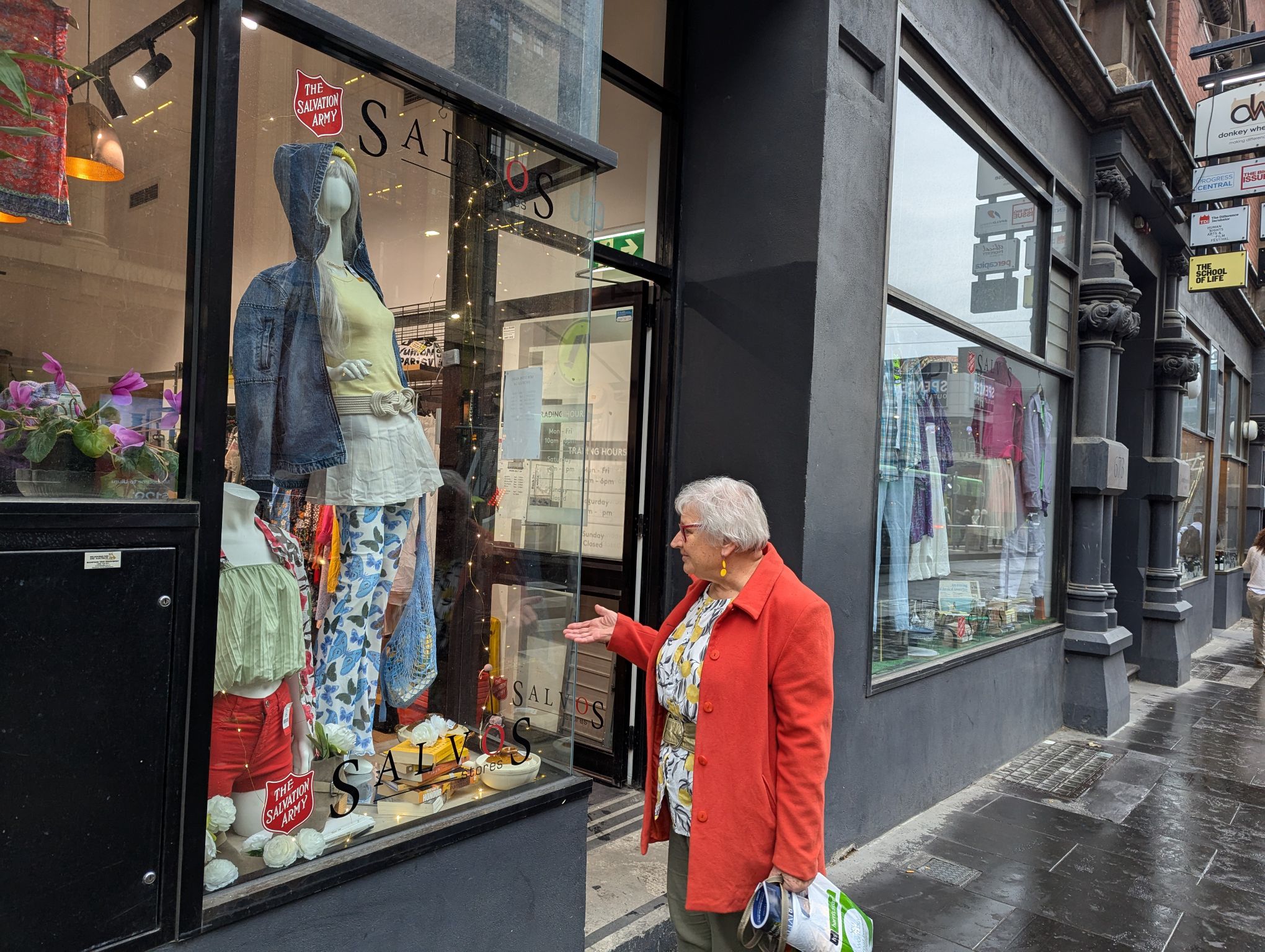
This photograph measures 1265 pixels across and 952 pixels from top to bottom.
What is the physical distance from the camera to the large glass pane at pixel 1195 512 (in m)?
12.2

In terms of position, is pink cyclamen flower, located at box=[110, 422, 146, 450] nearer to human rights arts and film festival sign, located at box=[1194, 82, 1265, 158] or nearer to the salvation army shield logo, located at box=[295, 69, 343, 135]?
the salvation army shield logo, located at box=[295, 69, 343, 135]

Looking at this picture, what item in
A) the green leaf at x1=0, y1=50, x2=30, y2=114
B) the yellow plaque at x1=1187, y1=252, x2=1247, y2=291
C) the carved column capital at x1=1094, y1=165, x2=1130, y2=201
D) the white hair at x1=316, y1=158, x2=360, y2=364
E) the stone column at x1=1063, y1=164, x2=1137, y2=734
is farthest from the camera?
the yellow plaque at x1=1187, y1=252, x2=1247, y2=291

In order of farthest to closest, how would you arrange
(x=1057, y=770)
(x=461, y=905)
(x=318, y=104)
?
1. (x=1057, y=770)
2. (x=461, y=905)
3. (x=318, y=104)

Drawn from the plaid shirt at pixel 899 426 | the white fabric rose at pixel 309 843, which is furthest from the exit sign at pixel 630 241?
the white fabric rose at pixel 309 843

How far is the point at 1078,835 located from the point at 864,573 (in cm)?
211

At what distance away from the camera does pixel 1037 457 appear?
23.6 ft

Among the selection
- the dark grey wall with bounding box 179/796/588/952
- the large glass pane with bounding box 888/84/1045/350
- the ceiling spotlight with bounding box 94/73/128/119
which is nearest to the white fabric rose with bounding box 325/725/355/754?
the dark grey wall with bounding box 179/796/588/952

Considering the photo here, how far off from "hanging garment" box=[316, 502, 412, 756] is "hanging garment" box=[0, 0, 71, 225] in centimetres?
111

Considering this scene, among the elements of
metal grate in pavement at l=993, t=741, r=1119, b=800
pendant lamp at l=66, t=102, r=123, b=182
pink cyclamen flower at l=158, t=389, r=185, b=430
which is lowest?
metal grate in pavement at l=993, t=741, r=1119, b=800

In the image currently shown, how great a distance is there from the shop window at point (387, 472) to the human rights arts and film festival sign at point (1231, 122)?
8382mm

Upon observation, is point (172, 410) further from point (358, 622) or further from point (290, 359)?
point (358, 622)

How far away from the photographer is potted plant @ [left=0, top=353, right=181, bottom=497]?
1.87m

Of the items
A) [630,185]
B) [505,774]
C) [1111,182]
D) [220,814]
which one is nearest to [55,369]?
[220,814]

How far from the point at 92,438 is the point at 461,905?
1708 mm
